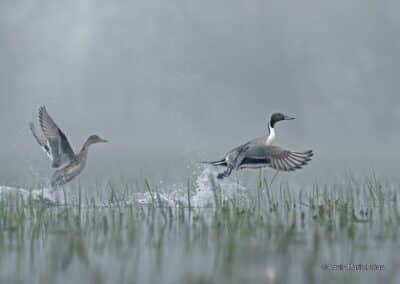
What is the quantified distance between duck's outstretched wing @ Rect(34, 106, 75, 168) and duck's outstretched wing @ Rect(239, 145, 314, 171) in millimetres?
3354

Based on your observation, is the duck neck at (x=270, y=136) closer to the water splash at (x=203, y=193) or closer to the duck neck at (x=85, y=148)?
the water splash at (x=203, y=193)

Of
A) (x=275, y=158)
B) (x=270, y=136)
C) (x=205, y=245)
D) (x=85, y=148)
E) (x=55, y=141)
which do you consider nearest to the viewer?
(x=205, y=245)

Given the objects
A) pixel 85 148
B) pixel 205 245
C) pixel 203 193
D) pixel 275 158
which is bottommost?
pixel 205 245

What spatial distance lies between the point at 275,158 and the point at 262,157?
26cm

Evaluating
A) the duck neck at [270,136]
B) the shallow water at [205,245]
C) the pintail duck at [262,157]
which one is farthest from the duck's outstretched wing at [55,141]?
the duck neck at [270,136]

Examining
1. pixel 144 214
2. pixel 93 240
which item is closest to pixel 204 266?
pixel 93 240

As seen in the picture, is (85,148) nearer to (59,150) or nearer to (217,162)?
(59,150)

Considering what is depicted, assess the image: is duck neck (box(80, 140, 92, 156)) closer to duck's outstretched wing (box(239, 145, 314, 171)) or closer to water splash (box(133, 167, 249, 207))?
water splash (box(133, 167, 249, 207))

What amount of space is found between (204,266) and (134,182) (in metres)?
7.34

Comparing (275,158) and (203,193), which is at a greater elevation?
(275,158)

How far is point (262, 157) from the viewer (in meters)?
14.7

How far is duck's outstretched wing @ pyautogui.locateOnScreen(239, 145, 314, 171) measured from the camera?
14305 millimetres

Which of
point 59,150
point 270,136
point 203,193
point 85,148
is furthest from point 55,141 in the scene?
point 270,136

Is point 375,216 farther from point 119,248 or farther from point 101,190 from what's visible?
point 101,190
